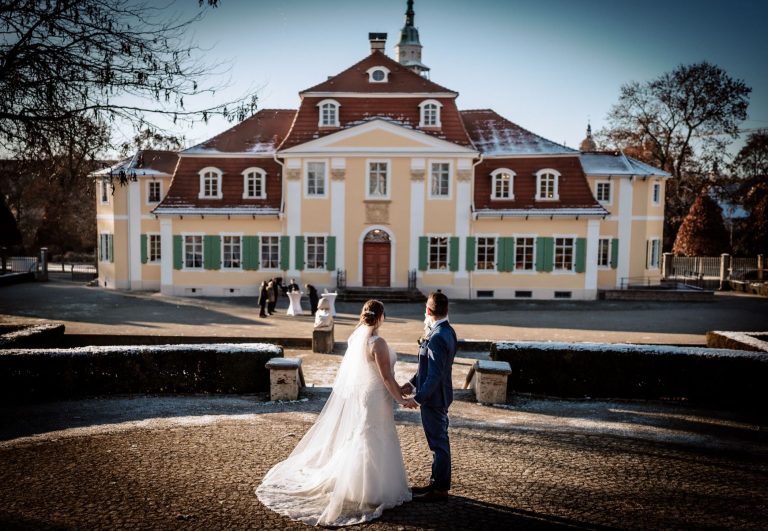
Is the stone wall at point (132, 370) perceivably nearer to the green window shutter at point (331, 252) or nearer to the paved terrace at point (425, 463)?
the paved terrace at point (425, 463)

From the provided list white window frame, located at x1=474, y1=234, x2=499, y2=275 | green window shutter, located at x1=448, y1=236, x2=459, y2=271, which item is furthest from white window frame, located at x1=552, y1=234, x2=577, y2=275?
green window shutter, located at x1=448, y1=236, x2=459, y2=271

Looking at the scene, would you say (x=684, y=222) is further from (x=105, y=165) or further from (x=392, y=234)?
(x=105, y=165)

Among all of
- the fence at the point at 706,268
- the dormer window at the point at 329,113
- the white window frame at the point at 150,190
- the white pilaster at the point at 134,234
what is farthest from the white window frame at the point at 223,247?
the fence at the point at 706,268

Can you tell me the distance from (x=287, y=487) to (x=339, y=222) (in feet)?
70.2

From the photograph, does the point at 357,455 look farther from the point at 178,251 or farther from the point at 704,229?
the point at 704,229

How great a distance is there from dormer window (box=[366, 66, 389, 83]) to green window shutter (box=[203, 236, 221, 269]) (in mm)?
10282

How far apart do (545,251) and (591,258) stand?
84.2 inches

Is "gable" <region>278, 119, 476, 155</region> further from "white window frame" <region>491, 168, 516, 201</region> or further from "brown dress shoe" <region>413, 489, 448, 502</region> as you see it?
"brown dress shoe" <region>413, 489, 448, 502</region>

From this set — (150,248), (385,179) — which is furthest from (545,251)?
(150,248)

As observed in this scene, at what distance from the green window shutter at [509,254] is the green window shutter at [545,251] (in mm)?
1129

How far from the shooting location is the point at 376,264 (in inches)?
1061

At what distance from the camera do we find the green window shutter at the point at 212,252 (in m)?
27.2

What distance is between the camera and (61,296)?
2661cm

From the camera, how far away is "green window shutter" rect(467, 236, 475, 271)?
26.9 metres
